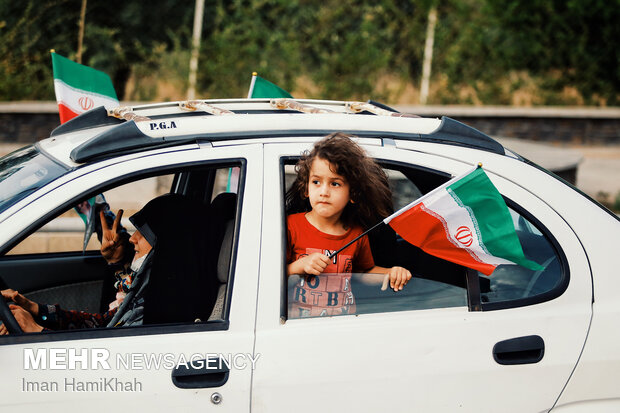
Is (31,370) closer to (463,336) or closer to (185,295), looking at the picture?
(185,295)

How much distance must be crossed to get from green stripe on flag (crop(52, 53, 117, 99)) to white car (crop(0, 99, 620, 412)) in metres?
0.96

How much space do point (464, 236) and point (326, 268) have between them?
50 cm

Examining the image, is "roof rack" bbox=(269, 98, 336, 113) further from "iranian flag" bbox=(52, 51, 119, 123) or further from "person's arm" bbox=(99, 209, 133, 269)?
"iranian flag" bbox=(52, 51, 119, 123)

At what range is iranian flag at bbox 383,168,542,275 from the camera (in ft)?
7.82

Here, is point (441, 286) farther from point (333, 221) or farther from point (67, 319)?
point (67, 319)

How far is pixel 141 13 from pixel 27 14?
3.72 metres

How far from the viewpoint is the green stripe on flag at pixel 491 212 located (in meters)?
2.38

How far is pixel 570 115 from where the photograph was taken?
44.2ft

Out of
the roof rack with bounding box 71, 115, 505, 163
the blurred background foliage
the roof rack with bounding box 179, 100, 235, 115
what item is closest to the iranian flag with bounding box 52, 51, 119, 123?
the roof rack with bounding box 179, 100, 235, 115

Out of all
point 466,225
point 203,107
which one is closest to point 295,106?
point 203,107

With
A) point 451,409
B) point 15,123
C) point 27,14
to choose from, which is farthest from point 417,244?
point 27,14

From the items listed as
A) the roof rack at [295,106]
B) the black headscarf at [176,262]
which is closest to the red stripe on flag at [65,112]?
the black headscarf at [176,262]

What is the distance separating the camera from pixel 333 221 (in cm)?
281

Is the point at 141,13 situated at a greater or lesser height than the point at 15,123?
greater
